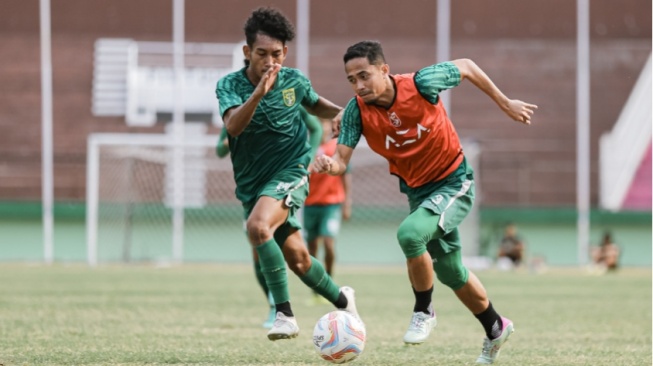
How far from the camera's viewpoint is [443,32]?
25.9 meters

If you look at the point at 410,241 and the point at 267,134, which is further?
the point at 267,134

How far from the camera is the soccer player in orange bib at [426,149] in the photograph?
6.18m

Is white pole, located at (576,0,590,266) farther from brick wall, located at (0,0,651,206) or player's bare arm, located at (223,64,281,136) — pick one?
player's bare arm, located at (223,64,281,136)

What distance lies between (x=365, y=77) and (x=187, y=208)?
62.0ft

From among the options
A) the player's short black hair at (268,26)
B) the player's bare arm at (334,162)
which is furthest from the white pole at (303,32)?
the player's bare arm at (334,162)

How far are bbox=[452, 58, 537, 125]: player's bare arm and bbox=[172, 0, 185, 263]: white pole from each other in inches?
712

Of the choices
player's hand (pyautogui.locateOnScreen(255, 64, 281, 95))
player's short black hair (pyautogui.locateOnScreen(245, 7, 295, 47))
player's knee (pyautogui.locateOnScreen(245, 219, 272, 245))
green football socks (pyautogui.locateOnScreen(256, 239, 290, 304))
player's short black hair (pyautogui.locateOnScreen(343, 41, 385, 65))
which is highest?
player's short black hair (pyautogui.locateOnScreen(245, 7, 295, 47))

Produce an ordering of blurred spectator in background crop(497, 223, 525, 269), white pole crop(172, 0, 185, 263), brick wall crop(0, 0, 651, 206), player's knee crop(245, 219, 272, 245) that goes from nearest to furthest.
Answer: player's knee crop(245, 219, 272, 245)
blurred spectator in background crop(497, 223, 525, 269)
white pole crop(172, 0, 185, 263)
brick wall crop(0, 0, 651, 206)

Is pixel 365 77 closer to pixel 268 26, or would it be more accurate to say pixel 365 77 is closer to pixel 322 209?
pixel 268 26

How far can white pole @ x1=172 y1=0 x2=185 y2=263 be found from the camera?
80.0 ft

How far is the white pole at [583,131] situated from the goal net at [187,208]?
9.32 ft

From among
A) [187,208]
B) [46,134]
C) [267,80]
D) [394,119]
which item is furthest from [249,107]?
[46,134]

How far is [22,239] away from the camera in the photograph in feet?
80.8

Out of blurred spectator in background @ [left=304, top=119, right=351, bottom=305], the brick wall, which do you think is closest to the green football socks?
blurred spectator in background @ [left=304, top=119, right=351, bottom=305]
